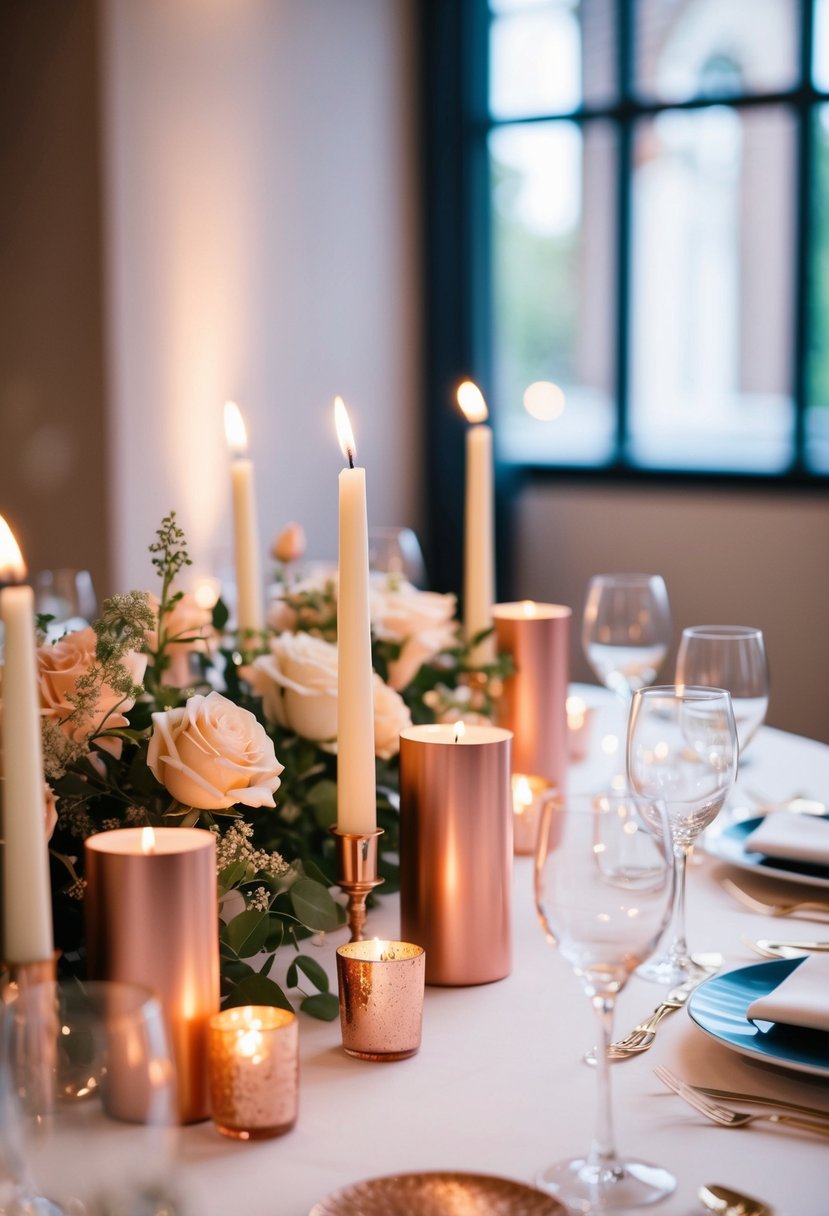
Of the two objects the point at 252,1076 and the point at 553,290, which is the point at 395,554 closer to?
the point at 252,1076

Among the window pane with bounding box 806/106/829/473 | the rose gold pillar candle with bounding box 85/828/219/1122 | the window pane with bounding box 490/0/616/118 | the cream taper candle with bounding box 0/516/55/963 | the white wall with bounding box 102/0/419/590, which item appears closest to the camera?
the cream taper candle with bounding box 0/516/55/963

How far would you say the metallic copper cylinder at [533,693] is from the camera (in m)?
1.48

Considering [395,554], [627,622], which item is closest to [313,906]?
[627,622]

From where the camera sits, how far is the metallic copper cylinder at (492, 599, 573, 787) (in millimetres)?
1476

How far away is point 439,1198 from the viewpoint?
697mm

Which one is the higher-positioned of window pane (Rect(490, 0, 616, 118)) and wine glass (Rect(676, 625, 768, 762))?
window pane (Rect(490, 0, 616, 118))

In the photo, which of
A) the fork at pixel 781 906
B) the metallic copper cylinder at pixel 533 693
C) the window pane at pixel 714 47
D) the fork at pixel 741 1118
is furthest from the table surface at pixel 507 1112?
the window pane at pixel 714 47

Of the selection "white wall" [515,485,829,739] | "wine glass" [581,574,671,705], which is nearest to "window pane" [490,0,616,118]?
"white wall" [515,485,829,739]

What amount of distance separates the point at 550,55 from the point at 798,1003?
428cm

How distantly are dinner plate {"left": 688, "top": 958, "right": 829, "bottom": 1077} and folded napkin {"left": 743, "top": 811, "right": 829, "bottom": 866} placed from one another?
0.28 meters

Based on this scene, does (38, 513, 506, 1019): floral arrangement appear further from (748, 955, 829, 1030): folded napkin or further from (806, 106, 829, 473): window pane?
(806, 106, 829, 473): window pane

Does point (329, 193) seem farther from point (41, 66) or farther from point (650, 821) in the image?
point (650, 821)

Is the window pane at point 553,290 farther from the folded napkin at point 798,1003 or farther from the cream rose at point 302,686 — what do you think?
the folded napkin at point 798,1003

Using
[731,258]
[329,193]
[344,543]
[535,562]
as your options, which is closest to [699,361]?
[731,258]
